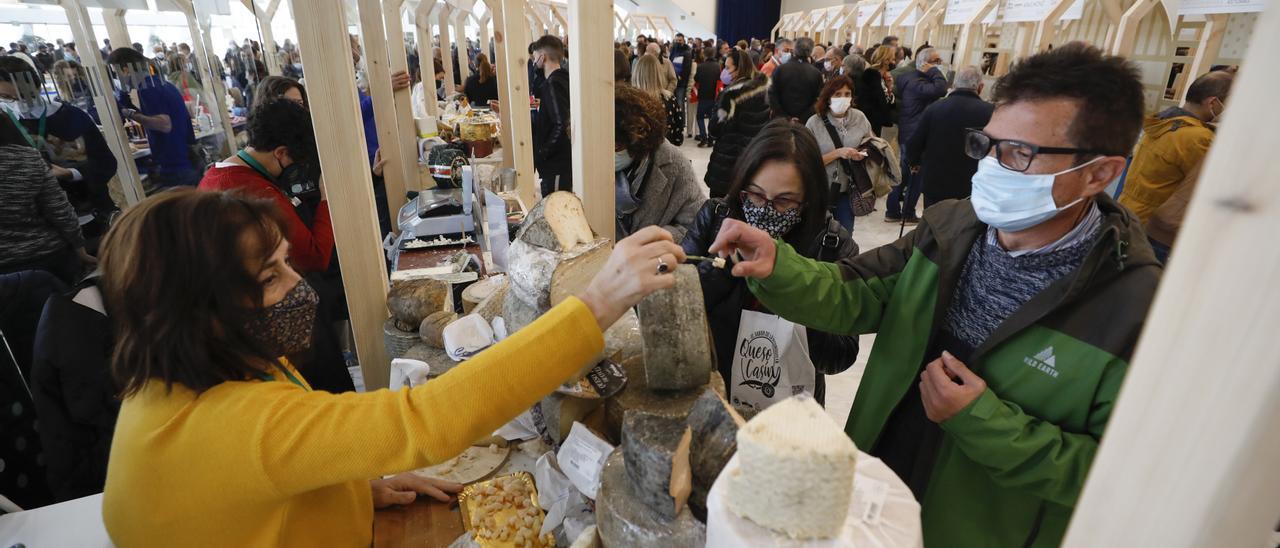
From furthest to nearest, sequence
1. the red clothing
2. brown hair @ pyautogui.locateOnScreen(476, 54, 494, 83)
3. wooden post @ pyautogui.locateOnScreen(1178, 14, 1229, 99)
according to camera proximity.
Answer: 1. brown hair @ pyautogui.locateOnScreen(476, 54, 494, 83)
2. wooden post @ pyautogui.locateOnScreen(1178, 14, 1229, 99)
3. the red clothing

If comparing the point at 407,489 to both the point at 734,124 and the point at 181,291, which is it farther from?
the point at 734,124

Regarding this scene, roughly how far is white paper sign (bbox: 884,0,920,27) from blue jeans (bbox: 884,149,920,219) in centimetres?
529

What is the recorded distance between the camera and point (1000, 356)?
1283 mm

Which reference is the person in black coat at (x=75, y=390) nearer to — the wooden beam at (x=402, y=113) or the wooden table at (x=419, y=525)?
the wooden table at (x=419, y=525)

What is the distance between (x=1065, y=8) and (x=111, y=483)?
25.0ft

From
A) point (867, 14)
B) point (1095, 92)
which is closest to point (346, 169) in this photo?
point (1095, 92)

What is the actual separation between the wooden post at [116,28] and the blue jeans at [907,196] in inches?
251

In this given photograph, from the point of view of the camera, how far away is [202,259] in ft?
3.50

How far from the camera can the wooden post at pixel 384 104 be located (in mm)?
3693

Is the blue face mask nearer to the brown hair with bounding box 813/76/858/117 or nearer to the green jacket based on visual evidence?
the green jacket

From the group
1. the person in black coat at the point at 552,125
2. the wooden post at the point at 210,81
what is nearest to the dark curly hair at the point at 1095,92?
the person in black coat at the point at 552,125

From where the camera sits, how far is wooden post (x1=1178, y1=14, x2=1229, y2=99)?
481 centimetres

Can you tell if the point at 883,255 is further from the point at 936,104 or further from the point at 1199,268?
the point at 936,104

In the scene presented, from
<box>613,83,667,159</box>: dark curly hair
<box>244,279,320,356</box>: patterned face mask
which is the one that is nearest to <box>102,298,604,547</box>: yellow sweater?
<box>244,279,320,356</box>: patterned face mask
